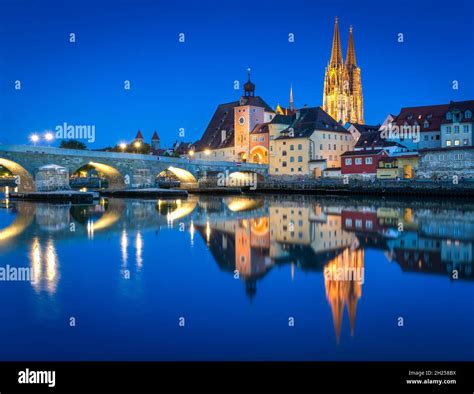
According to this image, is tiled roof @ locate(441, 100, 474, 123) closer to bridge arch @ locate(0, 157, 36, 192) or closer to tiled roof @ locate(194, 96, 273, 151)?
tiled roof @ locate(194, 96, 273, 151)

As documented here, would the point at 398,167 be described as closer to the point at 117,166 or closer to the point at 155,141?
the point at 117,166

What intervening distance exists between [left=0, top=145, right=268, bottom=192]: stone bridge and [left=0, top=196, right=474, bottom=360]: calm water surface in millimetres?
20773

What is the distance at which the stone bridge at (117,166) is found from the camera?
133 ft

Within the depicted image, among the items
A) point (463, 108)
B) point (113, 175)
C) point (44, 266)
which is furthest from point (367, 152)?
point (44, 266)

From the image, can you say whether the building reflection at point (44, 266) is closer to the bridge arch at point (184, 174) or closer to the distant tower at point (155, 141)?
the bridge arch at point (184, 174)

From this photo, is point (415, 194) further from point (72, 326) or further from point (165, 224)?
point (72, 326)

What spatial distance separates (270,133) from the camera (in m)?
69.2

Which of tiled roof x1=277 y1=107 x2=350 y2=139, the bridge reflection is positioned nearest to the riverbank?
tiled roof x1=277 y1=107 x2=350 y2=139

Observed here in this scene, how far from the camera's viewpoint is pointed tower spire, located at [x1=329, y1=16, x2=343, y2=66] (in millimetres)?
101250

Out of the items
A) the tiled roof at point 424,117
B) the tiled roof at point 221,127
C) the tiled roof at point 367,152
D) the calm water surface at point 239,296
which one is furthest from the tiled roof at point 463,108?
the calm water surface at point 239,296

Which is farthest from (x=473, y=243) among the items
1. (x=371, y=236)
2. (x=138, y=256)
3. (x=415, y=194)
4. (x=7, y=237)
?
(x=415, y=194)

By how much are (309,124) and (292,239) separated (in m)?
47.5

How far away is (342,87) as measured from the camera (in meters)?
101
